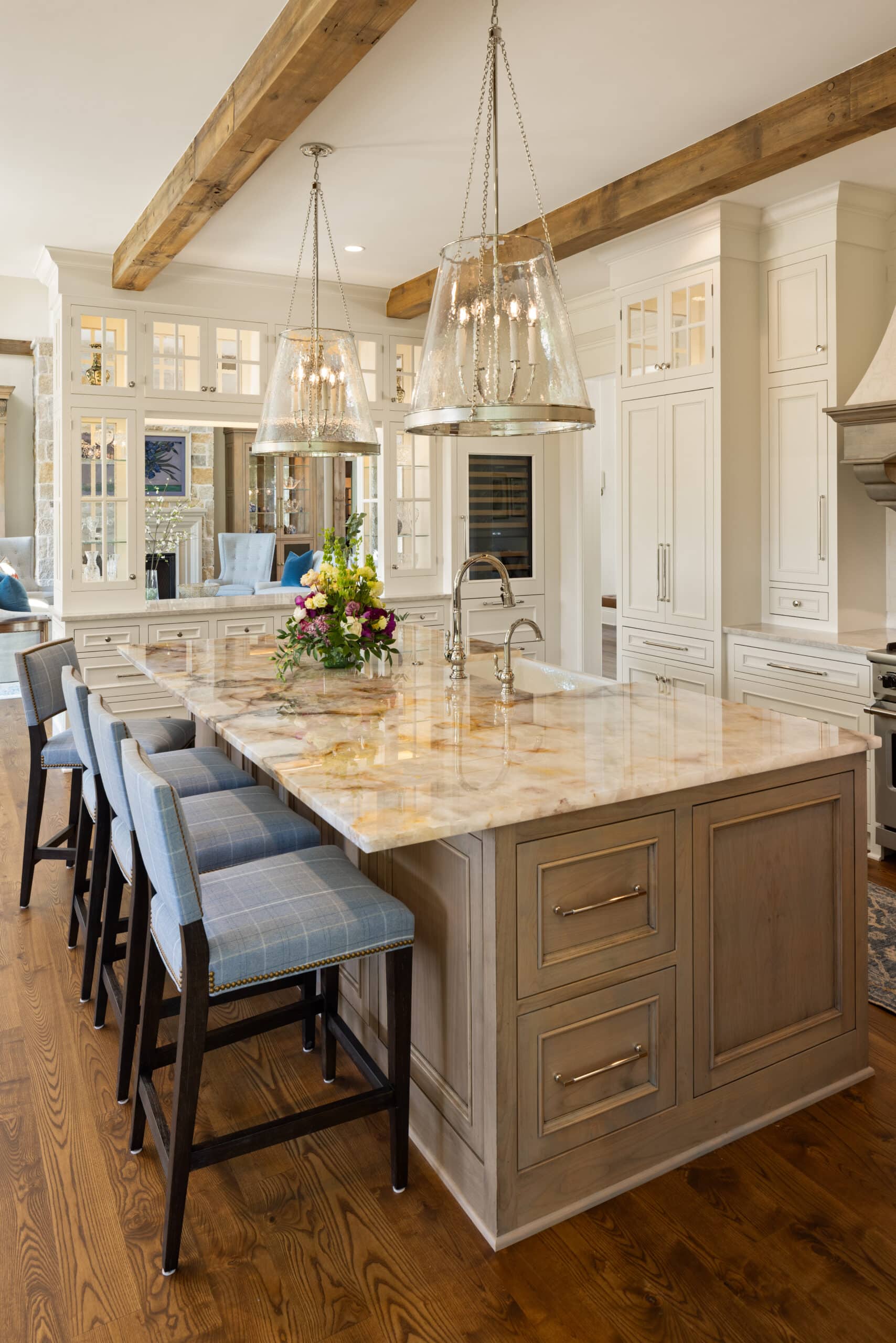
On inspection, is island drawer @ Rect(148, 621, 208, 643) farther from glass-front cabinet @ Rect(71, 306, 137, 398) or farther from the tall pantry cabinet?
the tall pantry cabinet

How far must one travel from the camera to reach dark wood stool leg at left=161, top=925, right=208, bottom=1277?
1731 millimetres

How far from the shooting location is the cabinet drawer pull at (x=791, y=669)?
4.15m

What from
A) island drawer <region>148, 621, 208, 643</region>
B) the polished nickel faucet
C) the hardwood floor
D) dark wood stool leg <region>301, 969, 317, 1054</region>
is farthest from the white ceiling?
the hardwood floor

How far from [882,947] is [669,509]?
2494 mm

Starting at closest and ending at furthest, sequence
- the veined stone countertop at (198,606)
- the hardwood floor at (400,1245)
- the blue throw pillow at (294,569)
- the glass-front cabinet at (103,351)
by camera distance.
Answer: the hardwood floor at (400,1245) < the glass-front cabinet at (103,351) < the veined stone countertop at (198,606) < the blue throw pillow at (294,569)

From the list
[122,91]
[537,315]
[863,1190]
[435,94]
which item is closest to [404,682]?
[537,315]

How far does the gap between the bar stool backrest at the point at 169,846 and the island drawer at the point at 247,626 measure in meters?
4.12

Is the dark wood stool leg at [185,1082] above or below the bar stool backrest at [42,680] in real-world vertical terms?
below

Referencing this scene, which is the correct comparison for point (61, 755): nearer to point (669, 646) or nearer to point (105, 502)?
point (105, 502)

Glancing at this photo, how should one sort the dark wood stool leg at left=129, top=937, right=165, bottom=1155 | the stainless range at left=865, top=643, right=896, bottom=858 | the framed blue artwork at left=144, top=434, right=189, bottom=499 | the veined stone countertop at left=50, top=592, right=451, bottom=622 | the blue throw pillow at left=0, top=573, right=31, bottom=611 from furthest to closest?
the blue throw pillow at left=0, top=573, right=31, bottom=611 < the framed blue artwork at left=144, top=434, right=189, bottom=499 < the veined stone countertop at left=50, top=592, right=451, bottom=622 < the stainless range at left=865, top=643, right=896, bottom=858 < the dark wood stool leg at left=129, top=937, right=165, bottom=1155

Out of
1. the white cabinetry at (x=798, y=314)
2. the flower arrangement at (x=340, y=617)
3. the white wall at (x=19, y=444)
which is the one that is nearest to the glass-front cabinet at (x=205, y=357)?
the flower arrangement at (x=340, y=617)

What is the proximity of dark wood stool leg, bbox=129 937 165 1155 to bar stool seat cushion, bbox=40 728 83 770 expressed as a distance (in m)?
1.42

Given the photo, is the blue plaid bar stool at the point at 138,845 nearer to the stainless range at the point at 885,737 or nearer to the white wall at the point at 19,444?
the stainless range at the point at 885,737

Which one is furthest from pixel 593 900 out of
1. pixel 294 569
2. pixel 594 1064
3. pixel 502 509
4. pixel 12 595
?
pixel 12 595
